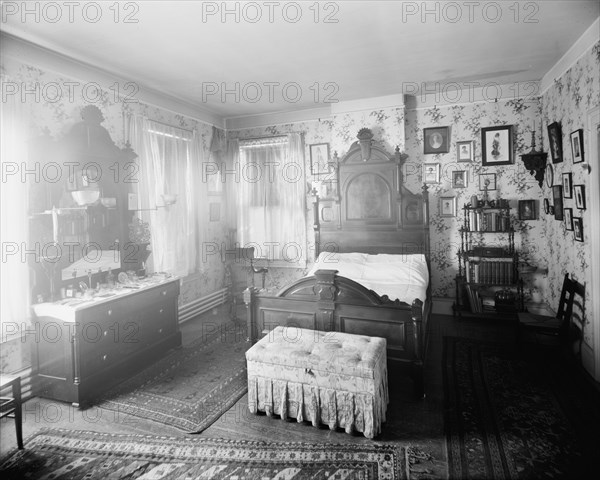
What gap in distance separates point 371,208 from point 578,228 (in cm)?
247

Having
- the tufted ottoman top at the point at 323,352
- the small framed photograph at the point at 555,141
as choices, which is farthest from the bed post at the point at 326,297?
the small framed photograph at the point at 555,141

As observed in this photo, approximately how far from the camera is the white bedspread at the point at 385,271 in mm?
4088

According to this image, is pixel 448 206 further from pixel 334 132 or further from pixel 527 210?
pixel 334 132

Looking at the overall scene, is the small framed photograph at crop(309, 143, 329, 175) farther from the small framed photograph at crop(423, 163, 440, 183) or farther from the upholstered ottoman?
the upholstered ottoman

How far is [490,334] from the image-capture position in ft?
15.0

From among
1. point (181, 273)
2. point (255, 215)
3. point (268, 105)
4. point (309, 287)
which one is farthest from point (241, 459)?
point (268, 105)

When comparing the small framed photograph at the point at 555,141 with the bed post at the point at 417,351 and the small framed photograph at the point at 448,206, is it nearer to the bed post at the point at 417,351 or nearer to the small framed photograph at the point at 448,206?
the small framed photograph at the point at 448,206

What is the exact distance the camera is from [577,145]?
144 inches

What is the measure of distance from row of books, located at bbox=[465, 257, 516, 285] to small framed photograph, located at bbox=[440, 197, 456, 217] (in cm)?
69

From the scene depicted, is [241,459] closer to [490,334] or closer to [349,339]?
[349,339]

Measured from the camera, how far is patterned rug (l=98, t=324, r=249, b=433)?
298 centimetres

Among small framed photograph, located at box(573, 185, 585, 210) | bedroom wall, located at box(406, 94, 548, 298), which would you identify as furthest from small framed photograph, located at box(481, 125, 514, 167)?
small framed photograph, located at box(573, 185, 585, 210)

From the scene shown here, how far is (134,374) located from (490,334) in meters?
4.05

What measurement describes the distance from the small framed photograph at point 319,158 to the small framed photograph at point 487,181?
2.22 metres
